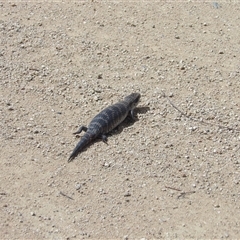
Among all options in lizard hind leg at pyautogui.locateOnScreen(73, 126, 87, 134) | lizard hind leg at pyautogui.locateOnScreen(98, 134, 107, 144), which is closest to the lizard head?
lizard hind leg at pyautogui.locateOnScreen(98, 134, 107, 144)

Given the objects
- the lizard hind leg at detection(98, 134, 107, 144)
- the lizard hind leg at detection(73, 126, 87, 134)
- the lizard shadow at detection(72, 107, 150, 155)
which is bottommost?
the lizard shadow at detection(72, 107, 150, 155)

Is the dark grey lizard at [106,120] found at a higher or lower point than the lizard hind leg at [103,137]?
higher

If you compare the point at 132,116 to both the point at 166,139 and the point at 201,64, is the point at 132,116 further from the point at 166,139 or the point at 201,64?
the point at 201,64

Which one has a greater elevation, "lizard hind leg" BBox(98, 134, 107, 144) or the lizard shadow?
"lizard hind leg" BBox(98, 134, 107, 144)

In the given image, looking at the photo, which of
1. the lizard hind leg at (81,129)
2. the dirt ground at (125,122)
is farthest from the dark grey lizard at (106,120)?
the dirt ground at (125,122)

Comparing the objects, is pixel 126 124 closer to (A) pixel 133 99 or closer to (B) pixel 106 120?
(A) pixel 133 99

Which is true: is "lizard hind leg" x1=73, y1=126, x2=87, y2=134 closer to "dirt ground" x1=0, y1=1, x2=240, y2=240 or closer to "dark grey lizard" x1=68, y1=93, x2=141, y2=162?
"dark grey lizard" x1=68, y1=93, x2=141, y2=162

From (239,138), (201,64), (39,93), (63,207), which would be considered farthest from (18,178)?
(201,64)

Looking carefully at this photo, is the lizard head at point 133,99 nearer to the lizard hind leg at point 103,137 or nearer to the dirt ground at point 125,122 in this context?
the dirt ground at point 125,122
